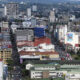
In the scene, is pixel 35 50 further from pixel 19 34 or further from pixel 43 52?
pixel 19 34

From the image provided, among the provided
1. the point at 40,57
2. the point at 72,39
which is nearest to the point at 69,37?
the point at 72,39

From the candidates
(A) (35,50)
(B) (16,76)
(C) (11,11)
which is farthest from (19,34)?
(C) (11,11)

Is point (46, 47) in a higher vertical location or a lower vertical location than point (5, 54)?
lower

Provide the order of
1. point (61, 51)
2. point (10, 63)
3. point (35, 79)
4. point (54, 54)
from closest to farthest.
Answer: point (35, 79), point (10, 63), point (54, 54), point (61, 51)

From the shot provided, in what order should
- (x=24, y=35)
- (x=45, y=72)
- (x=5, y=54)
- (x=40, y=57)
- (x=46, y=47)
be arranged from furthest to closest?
(x=24, y=35) → (x=46, y=47) → (x=5, y=54) → (x=40, y=57) → (x=45, y=72)

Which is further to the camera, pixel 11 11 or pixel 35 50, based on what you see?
pixel 11 11

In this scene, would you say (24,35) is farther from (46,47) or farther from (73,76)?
(73,76)

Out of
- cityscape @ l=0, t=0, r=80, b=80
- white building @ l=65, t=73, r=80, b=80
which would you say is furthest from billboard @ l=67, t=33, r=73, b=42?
white building @ l=65, t=73, r=80, b=80

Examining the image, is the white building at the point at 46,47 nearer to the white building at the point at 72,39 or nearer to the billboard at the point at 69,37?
the white building at the point at 72,39

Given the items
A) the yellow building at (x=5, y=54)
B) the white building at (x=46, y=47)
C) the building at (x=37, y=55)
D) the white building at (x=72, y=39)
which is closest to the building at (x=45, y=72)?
the building at (x=37, y=55)

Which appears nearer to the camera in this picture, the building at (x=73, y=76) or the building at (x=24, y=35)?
the building at (x=73, y=76)

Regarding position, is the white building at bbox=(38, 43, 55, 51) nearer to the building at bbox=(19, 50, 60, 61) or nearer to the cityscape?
the cityscape
